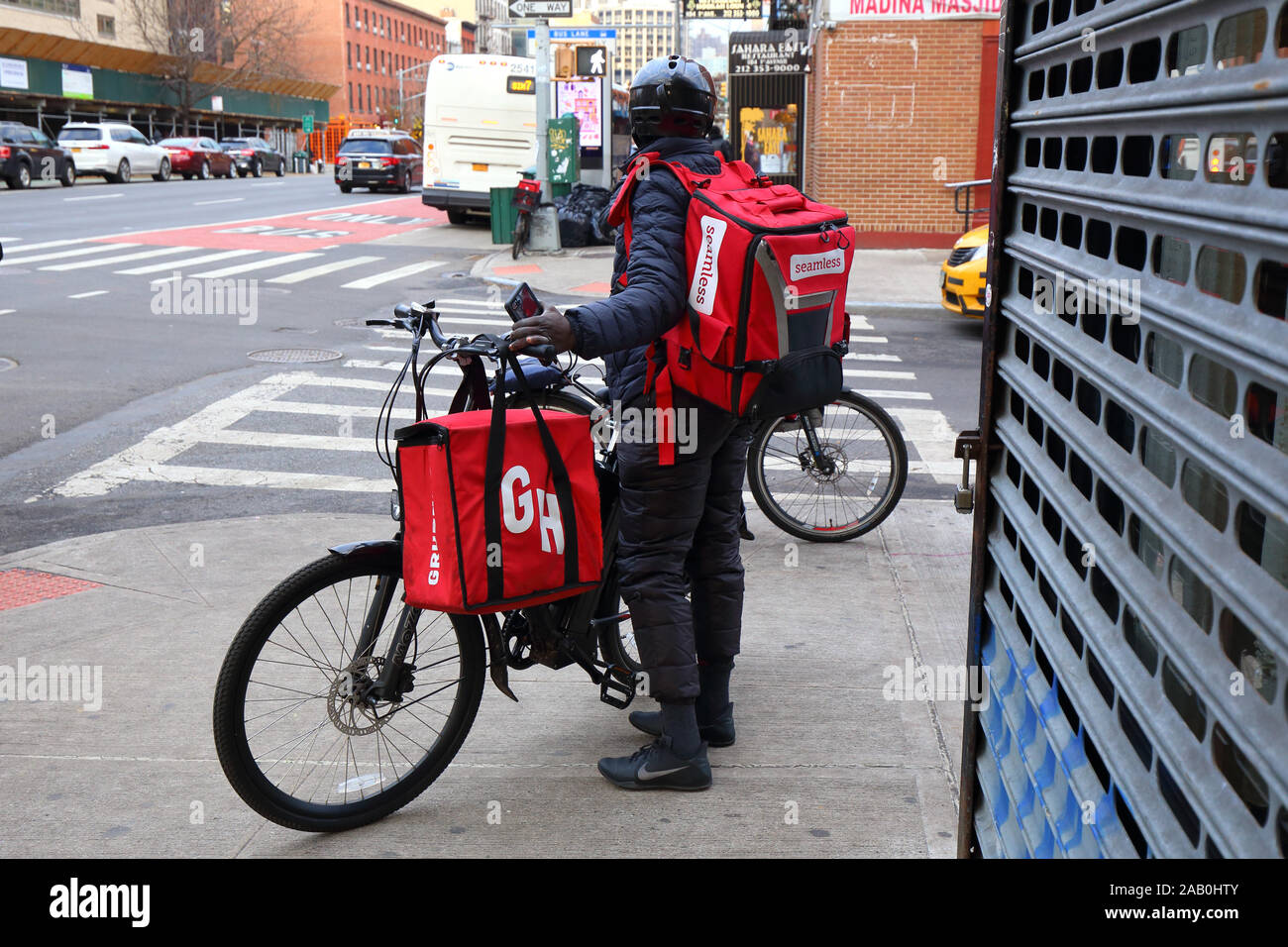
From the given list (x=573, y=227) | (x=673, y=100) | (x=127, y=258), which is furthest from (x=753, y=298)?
(x=573, y=227)

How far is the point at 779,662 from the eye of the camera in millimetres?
4668

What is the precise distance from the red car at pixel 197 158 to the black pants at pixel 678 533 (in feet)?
166

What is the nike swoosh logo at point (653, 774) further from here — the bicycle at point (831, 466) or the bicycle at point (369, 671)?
the bicycle at point (831, 466)

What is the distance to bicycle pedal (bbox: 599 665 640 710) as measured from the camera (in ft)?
12.9

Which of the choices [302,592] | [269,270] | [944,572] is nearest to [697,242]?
[302,592]

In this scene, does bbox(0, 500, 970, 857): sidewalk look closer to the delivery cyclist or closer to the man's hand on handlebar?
the delivery cyclist

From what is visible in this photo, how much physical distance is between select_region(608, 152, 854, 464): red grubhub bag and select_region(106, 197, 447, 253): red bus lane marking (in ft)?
60.4

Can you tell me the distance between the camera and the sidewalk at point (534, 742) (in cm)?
340

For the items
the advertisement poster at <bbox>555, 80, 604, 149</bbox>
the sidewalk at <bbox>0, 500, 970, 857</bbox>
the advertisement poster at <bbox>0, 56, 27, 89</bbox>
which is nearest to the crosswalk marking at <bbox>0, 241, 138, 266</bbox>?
the advertisement poster at <bbox>555, 80, 604, 149</bbox>

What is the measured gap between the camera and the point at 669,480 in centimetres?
352

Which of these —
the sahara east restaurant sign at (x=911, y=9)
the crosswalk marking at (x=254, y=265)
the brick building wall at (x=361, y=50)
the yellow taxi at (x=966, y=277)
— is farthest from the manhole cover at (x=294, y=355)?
the brick building wall at (x=361, y=50)

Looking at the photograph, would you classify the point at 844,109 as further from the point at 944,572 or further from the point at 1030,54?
the point at 1030,54

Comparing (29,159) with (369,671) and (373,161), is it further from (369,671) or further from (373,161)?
(369,671)

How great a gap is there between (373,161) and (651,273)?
4085 centimetres
